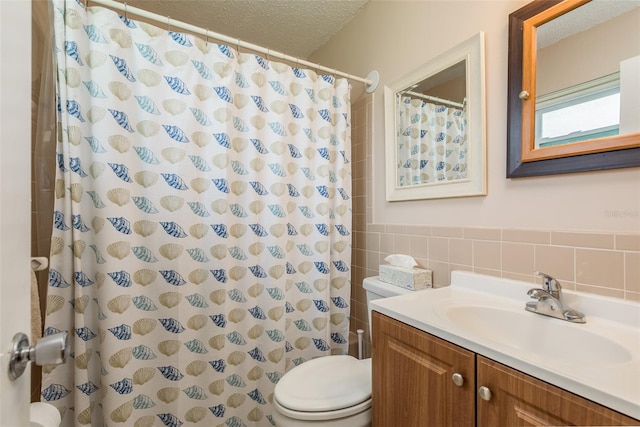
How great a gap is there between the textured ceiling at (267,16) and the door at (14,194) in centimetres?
154

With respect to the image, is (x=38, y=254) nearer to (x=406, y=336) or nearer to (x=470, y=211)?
(x=406, y=336)

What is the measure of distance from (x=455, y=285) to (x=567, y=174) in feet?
1.72

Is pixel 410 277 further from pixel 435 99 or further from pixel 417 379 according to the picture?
pixel 435 99

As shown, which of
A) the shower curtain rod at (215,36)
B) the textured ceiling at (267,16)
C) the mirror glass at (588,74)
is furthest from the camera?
the textured ceiling at (267,16)

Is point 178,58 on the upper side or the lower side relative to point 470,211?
upper

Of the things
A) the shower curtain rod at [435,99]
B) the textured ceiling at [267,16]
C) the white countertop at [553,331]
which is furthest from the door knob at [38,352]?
the textured ceiling at [267,16]

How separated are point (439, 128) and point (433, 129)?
0.03 metres

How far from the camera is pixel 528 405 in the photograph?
1.93 ft

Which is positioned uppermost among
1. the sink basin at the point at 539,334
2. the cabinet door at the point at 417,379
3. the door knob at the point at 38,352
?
the door knob at the point at 38,352

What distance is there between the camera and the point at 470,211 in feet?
3.84

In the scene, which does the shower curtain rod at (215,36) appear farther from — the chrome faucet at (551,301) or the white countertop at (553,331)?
the chrome faucet at (551,301)

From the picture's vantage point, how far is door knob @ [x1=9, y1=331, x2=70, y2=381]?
43 centimetres

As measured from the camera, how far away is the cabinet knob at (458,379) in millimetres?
695

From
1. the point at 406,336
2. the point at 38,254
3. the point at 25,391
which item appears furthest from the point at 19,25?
the point at 38,254
